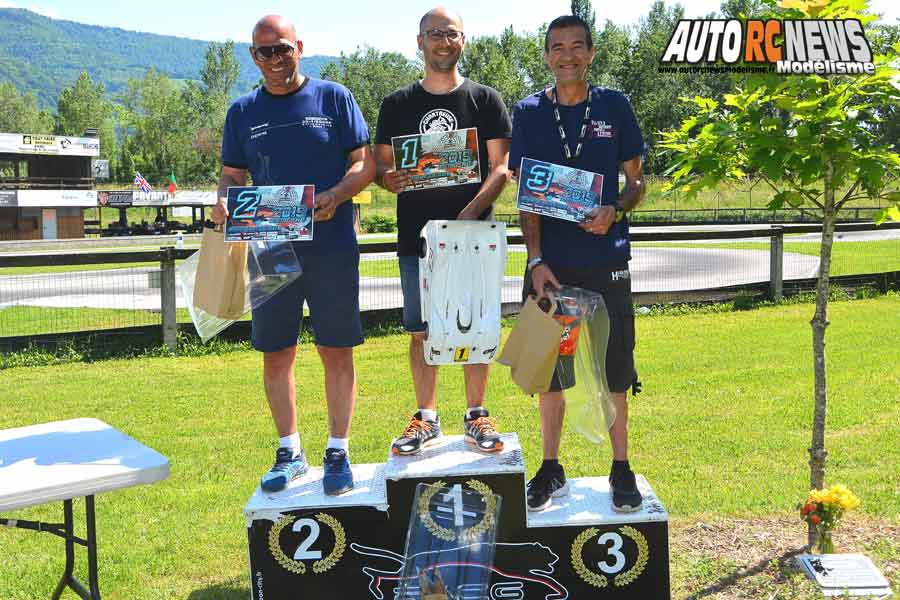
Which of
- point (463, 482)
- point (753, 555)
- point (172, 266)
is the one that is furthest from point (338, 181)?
point (172, 266)

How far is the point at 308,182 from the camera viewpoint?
3.86 metres

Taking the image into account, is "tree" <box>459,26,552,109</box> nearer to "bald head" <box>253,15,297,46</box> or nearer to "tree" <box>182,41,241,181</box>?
"tree" <box>182,41,241,181</box>

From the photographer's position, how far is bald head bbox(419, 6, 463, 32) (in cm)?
386

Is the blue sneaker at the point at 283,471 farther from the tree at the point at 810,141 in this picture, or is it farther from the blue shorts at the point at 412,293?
the tree at the point at 810,141

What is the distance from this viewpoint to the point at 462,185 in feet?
13.3

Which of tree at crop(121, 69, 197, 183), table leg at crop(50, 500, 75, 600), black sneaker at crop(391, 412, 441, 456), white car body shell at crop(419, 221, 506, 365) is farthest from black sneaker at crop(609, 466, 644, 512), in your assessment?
tree at crop(121, 69, 197, 183)

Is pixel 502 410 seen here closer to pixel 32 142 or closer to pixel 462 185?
pixel 462 185

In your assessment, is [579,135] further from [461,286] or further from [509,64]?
[509,64]

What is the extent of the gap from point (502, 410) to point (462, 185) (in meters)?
3.11

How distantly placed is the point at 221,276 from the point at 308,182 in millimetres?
564

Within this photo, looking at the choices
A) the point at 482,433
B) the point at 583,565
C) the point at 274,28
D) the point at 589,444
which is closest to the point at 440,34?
the point at 274,28

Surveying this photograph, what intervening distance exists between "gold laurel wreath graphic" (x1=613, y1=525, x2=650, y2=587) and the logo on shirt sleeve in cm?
188

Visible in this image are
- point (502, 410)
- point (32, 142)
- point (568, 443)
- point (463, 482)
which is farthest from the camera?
point (32, 142)

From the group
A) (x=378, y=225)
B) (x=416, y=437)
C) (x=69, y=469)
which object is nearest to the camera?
(x=69, y=469)
